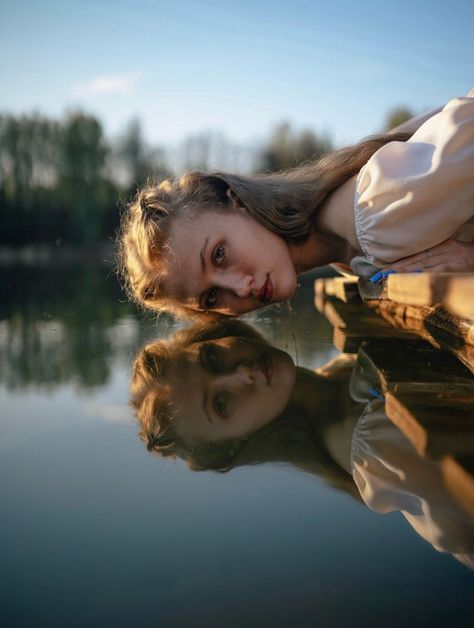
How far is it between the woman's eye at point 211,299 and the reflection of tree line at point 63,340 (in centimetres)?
19

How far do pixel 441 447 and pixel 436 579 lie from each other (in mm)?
203

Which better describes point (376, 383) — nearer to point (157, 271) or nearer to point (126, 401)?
point (126, 401)

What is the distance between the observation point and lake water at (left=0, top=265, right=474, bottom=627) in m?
0.33

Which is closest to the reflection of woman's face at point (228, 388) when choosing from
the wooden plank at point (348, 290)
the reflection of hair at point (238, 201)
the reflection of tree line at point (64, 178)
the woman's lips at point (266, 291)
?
the woman's lips at point (266, 291)

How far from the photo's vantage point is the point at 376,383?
847mm

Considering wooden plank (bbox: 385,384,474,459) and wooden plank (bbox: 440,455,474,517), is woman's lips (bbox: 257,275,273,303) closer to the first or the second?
wooden plank (bbox: 385,384,474,459)

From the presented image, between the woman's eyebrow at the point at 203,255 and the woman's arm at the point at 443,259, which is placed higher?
the woman's arm at the point at 443,259

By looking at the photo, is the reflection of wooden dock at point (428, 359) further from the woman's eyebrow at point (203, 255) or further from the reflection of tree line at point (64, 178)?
the reflection of tree line at point (64, 178)

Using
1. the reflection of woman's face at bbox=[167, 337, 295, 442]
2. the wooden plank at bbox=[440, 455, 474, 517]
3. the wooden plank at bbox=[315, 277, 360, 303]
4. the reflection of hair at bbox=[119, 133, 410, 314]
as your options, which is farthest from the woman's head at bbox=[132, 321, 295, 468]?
the wooden plank at bbox=[315, 277, 360, 303]

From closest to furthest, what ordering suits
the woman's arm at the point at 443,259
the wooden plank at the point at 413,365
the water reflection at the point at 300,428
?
the water reflection at the point at 300,428, the wooden plank at the point at 413,365, the woman's arm at the point at 443,259

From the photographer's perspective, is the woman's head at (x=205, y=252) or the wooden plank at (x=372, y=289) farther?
the woman's head at (x=205, y=252)

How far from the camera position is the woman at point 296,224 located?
1.29 m

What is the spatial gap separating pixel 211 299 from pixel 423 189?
837 millimetres

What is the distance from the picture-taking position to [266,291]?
1731 mm
